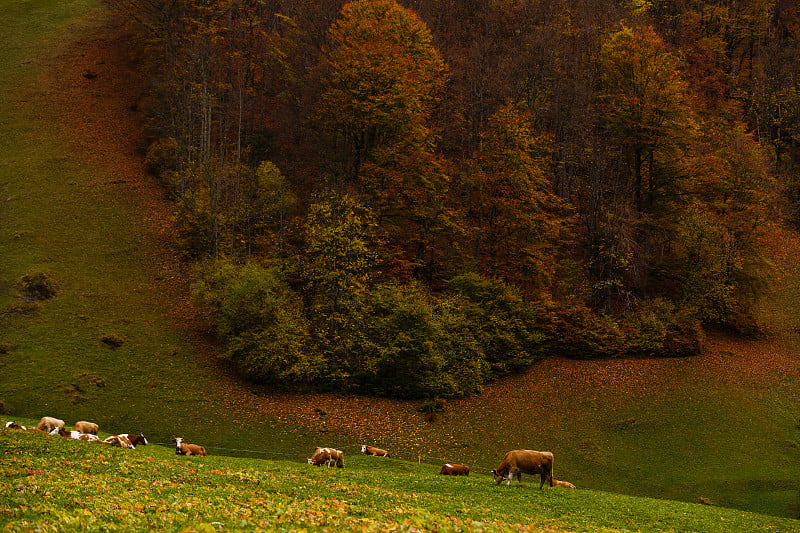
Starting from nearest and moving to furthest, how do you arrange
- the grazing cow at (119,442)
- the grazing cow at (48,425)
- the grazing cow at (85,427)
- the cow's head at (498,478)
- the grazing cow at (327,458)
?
the cow's head at (498,478) < the grazing cow at (327,458) < the grazing cow at (119,442) < the grazing cow at (48,425) < the grazing cow at (85,427)

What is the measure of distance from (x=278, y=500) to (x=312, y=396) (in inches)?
1104

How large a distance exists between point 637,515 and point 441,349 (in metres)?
25.1

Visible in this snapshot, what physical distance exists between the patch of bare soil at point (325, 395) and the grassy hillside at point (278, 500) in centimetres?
1030

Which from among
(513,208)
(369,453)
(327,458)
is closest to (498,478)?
(327,458)

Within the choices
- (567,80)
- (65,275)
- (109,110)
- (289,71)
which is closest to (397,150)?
(289,71)

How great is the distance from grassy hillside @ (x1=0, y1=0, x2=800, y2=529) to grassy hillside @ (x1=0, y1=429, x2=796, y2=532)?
1.05m

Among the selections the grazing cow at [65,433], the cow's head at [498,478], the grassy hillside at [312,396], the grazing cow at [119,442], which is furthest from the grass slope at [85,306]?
the cow's head at [498,478]

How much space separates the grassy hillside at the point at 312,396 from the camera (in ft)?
119

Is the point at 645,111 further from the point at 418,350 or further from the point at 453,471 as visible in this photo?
the point at 453,471

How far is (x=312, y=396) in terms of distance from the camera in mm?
43312

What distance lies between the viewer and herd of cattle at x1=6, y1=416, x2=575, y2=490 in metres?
24.2

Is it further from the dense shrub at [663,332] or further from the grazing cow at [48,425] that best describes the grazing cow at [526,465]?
the dense shrub at [663,332]

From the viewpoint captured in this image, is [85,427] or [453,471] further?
[85,427]

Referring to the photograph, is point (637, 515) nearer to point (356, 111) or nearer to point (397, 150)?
point (397, 150)
